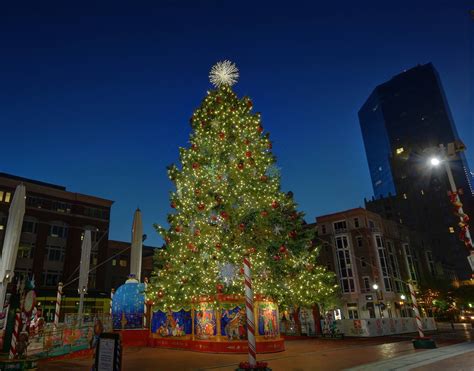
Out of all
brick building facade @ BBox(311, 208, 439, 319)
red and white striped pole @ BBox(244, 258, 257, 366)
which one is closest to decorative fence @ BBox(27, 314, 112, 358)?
red and white striped pole @ BBox(244, 258, 257, 366)

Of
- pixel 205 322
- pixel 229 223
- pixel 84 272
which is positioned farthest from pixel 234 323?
pixel 84 272

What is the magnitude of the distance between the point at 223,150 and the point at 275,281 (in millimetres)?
7669

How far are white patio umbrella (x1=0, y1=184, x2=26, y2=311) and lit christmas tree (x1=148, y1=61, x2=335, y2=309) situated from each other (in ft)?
22.5

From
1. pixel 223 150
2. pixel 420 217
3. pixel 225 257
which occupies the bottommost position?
pixel 225 257

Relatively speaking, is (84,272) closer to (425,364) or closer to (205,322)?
(205,322)

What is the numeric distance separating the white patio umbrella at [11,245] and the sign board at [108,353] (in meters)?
10.1

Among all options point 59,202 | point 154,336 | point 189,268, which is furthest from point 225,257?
point 59,202

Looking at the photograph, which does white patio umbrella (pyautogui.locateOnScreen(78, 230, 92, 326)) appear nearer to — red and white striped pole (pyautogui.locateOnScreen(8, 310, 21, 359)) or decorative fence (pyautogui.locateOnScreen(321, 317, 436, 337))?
red and white striped pole (pyautogui.locateOnScreen(8, 310, 21, 359))

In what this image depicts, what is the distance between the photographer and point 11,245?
52.2ft

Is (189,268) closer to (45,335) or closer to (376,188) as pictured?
(45,335)

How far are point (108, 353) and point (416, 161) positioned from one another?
401 ft

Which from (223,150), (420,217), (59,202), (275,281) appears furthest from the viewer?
(420,217)

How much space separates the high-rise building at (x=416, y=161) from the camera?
101 metres

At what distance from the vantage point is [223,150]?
18562 millimetres
